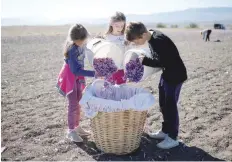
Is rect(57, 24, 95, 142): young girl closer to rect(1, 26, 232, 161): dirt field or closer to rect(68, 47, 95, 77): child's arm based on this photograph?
rect(68, 47, 95, 77): child's arm

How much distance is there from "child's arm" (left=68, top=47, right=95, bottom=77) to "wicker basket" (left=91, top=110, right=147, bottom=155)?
1.76ft

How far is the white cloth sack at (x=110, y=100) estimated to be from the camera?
3.67m

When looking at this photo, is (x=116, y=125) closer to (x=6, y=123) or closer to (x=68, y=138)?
(x=68, y=138)

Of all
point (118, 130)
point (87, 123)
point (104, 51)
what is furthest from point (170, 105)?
point (87, 123)

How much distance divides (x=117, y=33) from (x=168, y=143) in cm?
157

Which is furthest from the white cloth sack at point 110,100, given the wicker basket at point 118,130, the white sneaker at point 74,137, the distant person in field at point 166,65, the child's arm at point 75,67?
the white sneaker at point 74,137

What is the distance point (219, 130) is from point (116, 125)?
1.63 metres

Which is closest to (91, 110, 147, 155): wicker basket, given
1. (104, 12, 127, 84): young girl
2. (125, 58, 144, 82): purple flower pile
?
(125, 58, 144, 82): purple flower pile

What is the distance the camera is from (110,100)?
3691 millimetres

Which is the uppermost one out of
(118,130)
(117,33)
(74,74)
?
(117,33)

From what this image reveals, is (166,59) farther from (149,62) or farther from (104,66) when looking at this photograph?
(104,66)

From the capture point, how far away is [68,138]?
4453 mm

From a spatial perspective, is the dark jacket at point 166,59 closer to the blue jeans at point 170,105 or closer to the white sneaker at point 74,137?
the blue jeans at point 170,105

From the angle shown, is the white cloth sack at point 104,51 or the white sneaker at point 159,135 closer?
the white cloth sack at point 104,51
